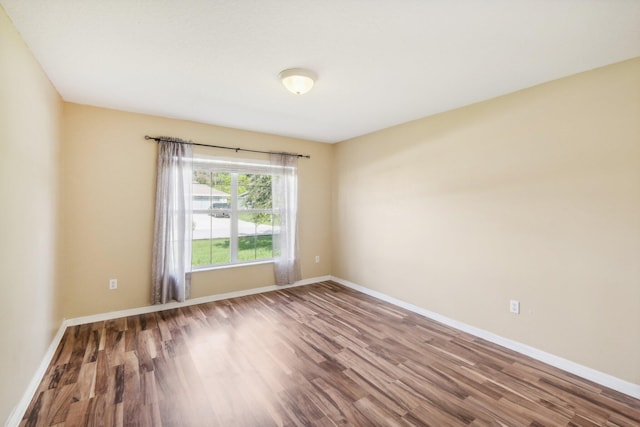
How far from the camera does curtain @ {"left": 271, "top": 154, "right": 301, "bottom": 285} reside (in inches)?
177

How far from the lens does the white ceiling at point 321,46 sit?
1605mm

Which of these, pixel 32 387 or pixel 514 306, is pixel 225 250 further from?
pixel 514 306

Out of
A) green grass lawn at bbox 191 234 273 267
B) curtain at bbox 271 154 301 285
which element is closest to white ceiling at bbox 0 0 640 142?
curtain at bbox 271 154 301 285

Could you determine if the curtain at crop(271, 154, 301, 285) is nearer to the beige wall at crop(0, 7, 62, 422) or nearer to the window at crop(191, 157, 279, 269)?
the window at crop(191, 157, 279, 269)

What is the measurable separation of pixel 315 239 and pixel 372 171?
154 centimetres

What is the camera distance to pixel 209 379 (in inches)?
87.0

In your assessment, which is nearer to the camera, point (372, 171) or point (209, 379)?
point (209, 379)

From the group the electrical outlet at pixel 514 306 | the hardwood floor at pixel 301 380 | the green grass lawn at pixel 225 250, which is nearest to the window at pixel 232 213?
the green grass lawn at pixel 225 250

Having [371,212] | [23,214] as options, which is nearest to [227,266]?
[371,212]

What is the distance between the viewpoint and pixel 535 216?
2568 mm

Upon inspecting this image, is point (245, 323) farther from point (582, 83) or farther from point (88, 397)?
point (582, 83)

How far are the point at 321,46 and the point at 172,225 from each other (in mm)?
2817

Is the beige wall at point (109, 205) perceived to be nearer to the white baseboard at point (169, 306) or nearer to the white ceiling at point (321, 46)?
the white baseboard at point (169, 306)

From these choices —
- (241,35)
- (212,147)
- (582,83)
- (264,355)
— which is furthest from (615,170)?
(212,147)
